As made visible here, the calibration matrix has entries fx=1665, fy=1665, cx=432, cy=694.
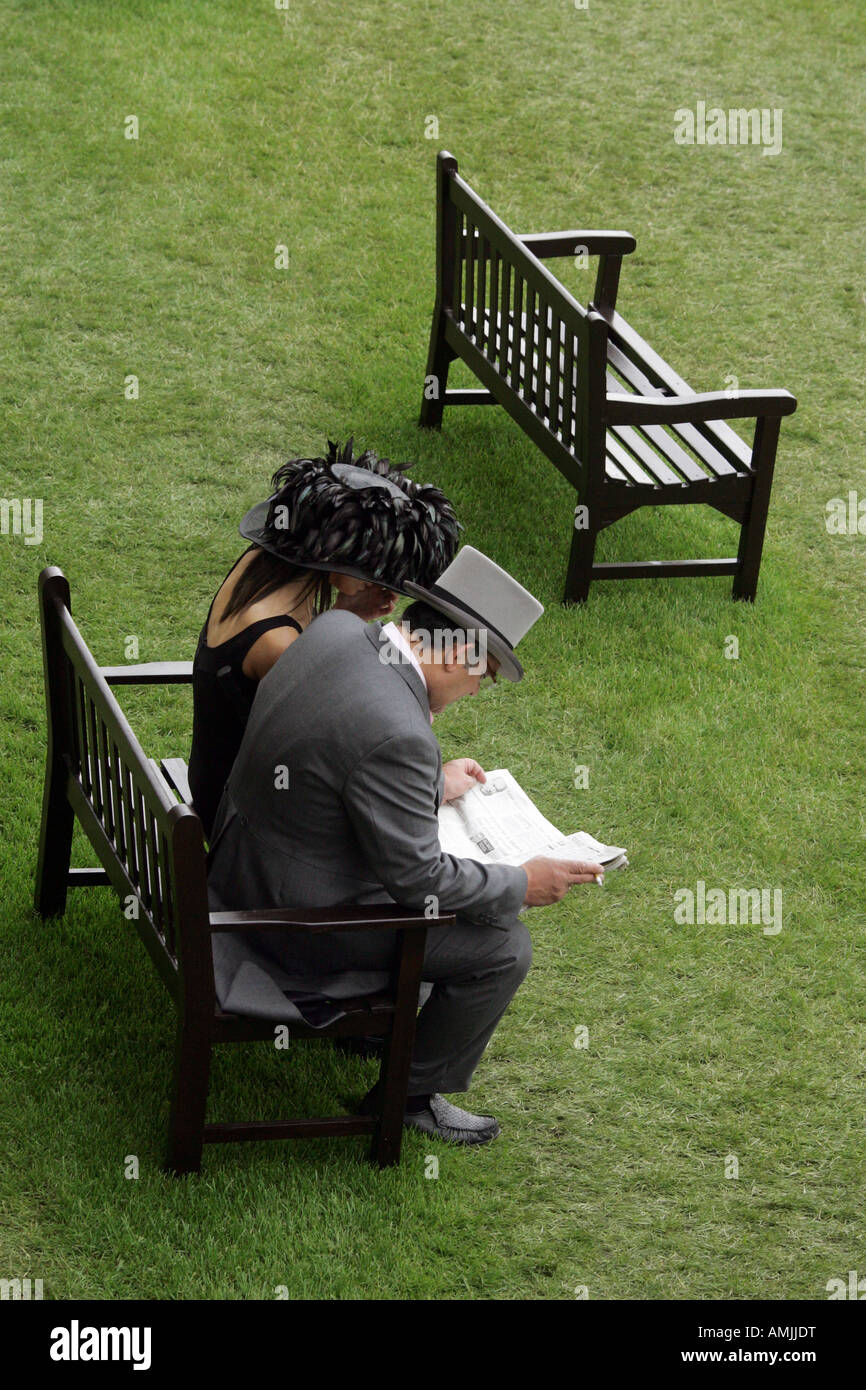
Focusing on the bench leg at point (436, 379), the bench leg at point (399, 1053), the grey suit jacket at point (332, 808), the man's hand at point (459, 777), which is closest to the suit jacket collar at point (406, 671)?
the grey suit jacket at point (332, 808)

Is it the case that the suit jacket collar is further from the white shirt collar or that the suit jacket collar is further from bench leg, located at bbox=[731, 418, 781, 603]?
bench leg, located at bbox=[731, 418, 781, 603]

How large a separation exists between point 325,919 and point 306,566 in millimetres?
965

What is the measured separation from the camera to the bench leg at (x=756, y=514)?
23.1 feet

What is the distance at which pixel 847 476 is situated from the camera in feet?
28.0

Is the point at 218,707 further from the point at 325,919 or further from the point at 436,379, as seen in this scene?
the point at 436,379

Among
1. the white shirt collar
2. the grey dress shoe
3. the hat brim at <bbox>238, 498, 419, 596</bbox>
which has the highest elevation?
the hat brim at <bbox>238, 498, 419, 596</bbox>

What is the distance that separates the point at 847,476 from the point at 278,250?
12.2ft

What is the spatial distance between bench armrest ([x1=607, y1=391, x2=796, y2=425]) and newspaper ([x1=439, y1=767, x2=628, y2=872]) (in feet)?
8.26

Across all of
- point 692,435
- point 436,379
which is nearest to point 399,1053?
point 692,435

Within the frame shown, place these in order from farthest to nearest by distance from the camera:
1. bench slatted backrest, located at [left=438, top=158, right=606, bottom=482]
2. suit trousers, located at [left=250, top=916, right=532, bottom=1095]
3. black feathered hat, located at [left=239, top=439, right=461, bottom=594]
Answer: bench slatted backrest, located at [left=438, top=158, right=606, bottom=482] → black feathered hat, located at [left=239, top=439, right=461, bottom=594] → suit trousers, located at [left=250, top=916, right=532, bottom=1095]

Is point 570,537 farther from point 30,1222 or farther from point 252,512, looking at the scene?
point 30,1222

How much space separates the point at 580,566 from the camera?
713 cm

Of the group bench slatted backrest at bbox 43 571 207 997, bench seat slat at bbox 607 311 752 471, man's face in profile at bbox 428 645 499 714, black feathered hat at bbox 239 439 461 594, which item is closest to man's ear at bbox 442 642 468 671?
man's face in profile at bbox 428 645 499 714

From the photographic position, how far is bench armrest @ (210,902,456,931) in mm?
3961
